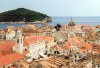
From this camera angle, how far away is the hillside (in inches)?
6398

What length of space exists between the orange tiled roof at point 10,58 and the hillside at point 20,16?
130 meters

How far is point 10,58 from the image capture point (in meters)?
29.1

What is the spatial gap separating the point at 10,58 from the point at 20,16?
136832mm

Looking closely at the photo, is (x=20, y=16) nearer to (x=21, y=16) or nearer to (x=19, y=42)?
(x=21, y=16)

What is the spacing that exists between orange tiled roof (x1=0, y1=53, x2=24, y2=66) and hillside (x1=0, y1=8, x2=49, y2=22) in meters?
130

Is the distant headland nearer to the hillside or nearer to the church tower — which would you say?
the hillside

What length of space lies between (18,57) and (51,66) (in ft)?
13.8

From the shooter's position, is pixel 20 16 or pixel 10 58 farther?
pixel 20 16

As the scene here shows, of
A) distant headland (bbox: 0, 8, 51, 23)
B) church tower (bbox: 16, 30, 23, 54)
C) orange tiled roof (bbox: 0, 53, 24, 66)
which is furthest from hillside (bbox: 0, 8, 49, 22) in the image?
orange tiled roof (bbox: 0, 53, 24, 66)

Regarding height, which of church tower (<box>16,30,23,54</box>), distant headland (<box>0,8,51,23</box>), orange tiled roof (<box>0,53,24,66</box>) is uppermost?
church tower (<box>16,30,23,54</box>)

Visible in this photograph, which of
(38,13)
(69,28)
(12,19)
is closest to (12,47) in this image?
(69,28)

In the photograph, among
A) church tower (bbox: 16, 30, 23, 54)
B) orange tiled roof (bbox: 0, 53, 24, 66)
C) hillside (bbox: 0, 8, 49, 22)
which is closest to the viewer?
orange tiled roof (bbox: 0, 53, 24, 66)

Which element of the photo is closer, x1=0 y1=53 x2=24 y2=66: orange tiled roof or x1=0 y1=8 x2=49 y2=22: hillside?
x1=0 y1=53 x2=24 y2=66: orange tiled roof

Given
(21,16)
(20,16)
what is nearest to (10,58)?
(21,16)
